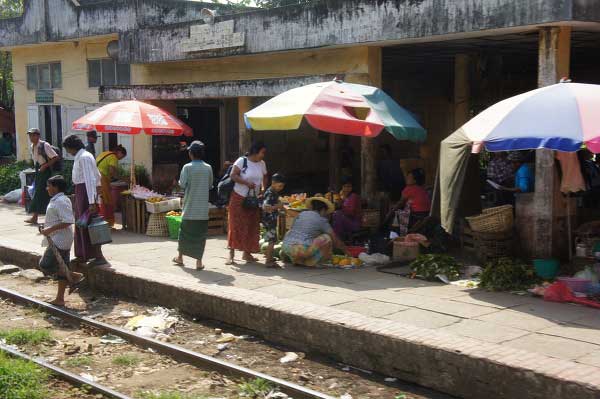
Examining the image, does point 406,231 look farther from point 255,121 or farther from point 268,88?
point 268,88

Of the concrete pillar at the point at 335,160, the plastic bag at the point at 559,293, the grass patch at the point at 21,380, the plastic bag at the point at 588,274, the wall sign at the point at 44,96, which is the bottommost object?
the grass patch at the point at 21,380

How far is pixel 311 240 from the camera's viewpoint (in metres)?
9.32

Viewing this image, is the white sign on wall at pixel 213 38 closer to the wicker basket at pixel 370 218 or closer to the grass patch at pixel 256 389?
the wicker basket at pixel 370 218

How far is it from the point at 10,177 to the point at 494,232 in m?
14.9

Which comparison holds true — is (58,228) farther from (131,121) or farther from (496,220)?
(496,220)

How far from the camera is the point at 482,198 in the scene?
37.9 ft

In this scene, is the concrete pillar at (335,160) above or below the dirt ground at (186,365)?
above

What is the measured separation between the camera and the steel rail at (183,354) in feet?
18.5

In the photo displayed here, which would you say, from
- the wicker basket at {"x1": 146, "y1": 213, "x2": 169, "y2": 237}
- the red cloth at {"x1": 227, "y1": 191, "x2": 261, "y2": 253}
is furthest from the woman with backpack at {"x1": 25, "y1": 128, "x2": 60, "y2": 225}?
the red cloth at {"x1": 227, "y1": 191, "x2": 261, "y2": 253}

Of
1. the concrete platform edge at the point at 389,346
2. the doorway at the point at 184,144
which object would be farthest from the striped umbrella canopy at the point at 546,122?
the doorway at the point at 184,144

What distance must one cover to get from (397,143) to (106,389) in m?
12.5

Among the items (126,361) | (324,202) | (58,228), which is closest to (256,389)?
(126,361)

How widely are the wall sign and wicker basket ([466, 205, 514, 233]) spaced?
45.2ft

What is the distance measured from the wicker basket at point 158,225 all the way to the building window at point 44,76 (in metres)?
8.26
